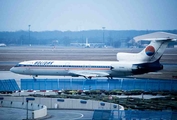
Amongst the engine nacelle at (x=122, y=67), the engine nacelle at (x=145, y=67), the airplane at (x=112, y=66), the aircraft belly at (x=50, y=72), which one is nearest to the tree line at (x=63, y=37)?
the airplane at (x=112, y=66)

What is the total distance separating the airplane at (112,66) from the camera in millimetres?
63969

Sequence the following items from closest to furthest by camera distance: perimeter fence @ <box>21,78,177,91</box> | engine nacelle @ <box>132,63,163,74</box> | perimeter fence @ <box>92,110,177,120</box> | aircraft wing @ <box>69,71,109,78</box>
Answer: perimeter fence @ <box>92,110,177,120</box>, perimeter fence @ <box>21,78,177,91</box>, engine nacelle @ <box>132,63,163,74</box>, aircraft wing @ <box>69,71,109,78</box>

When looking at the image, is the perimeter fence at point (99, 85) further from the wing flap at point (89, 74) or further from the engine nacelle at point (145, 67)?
the wing flap at point (89, 74)

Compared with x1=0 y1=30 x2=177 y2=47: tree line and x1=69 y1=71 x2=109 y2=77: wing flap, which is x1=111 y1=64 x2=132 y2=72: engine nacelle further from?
x1=0 y1=30 x2=177 y2=47: tree line

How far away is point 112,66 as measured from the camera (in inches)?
2547

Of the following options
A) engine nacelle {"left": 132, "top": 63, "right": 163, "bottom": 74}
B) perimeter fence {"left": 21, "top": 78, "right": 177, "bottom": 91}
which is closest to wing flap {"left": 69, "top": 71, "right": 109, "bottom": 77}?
engine nacelle {"left": 132, "top": 63, "right": 163, "bottom": 74}

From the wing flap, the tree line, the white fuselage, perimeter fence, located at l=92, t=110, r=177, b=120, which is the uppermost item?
the tree line

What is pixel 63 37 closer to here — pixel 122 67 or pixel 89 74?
pixel 89 74

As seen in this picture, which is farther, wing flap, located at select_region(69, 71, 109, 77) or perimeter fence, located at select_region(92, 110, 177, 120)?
wing flap, located at select_region(69, 71, 109, 77)

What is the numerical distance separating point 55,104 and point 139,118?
11.0m

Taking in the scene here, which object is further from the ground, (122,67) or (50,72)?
(122,67)

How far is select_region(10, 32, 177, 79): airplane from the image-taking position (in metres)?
64.0

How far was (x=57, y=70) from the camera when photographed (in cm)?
6588

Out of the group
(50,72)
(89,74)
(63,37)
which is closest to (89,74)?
(89,74)
